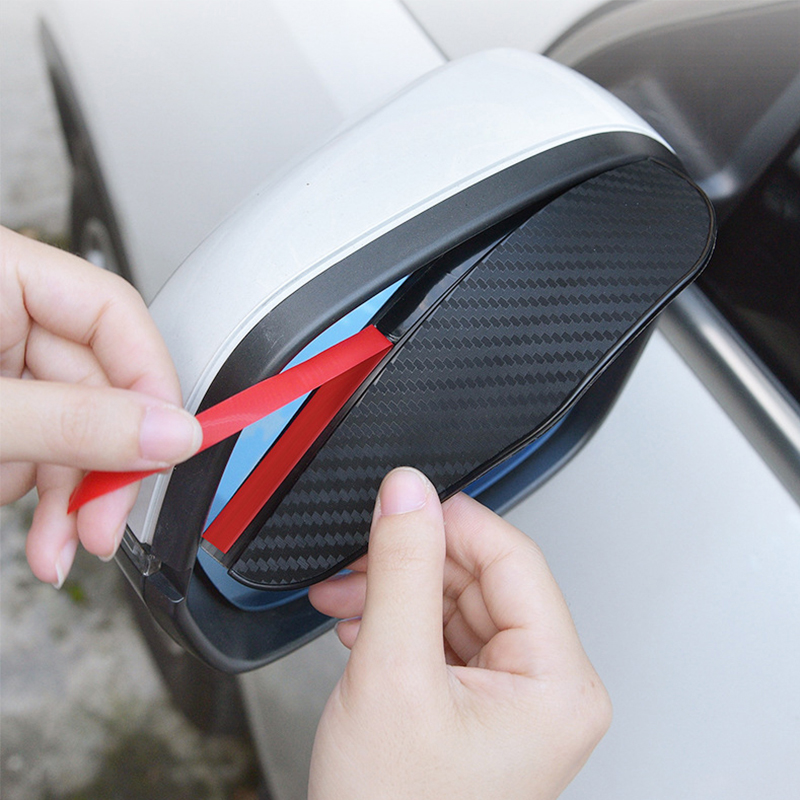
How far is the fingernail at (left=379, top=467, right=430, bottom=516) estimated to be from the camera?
58 cm

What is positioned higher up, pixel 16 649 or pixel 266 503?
pixel 266 503

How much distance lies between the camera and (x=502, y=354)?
0.62 meters

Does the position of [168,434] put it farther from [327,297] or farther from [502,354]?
[502,354]

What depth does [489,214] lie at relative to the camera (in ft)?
1.82

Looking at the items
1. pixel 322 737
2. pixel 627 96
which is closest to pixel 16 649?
pixel 322 737

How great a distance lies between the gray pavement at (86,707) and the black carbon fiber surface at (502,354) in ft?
2.95

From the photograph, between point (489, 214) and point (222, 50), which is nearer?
point (489, 214)

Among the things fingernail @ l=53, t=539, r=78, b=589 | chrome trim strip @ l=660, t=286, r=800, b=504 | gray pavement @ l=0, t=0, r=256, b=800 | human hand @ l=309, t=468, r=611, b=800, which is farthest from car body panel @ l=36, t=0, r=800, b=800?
fingernail @ l=53, t=539, r=78, b=589

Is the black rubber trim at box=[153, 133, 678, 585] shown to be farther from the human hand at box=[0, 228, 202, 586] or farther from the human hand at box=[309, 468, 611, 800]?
the human hand at box=[309, 468, 611, 800]

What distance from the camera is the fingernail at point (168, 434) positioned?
0.52 m

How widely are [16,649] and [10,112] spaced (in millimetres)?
1611

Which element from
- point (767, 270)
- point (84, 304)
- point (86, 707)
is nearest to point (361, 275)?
point (84, 304)

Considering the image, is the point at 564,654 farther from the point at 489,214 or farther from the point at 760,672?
the point at 489,214

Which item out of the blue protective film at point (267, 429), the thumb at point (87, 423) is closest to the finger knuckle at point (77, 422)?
the thumb at point (87, 423)
